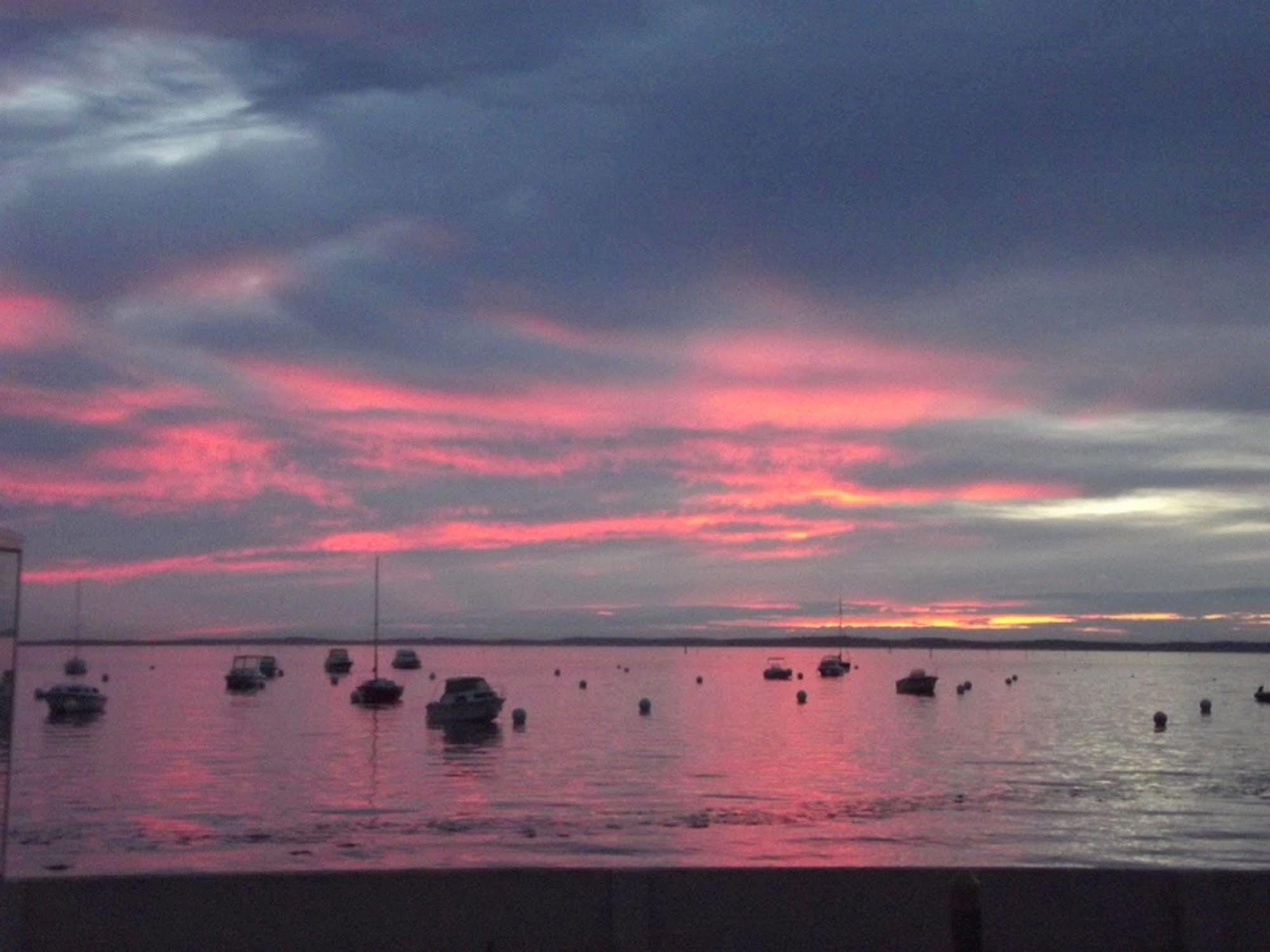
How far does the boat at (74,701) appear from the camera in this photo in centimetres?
9881

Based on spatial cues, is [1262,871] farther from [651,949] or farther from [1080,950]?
[651,949]

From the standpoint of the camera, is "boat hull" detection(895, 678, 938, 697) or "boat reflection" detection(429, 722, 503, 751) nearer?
"boat reflection" detection(429, 722, 503, 751)

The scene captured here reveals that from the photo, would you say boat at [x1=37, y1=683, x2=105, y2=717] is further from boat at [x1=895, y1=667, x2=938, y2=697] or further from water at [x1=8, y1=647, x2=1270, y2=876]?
boat at [x1=895, y1=667, x2=938, y2=697]

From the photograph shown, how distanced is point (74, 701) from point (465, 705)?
103ft

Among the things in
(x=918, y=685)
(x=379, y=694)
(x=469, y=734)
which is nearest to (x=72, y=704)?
(x=379, y=694)

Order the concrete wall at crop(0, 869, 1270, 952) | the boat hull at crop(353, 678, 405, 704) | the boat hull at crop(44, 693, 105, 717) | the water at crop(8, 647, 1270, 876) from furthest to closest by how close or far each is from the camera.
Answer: the boat hull at crop(353, 678, 405, 704)
the boat hull at crop(44, 693, 105, 717)
the water at crop(8, 647, 1270, 876)
the concrete wall at crop(0, 869, 1270, 952)

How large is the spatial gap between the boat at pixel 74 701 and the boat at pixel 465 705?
27313mm

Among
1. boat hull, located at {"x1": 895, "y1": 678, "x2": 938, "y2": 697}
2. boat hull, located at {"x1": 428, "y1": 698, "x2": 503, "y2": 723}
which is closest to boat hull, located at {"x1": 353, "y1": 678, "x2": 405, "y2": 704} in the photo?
boat hull, located at {"x1": 428, "y1": 698, "x2": 503, "y2": 723}

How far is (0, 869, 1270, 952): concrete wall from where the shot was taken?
10930 mm

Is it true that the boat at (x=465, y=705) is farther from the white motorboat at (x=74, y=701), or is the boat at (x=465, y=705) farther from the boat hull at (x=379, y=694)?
the boat hull at (x=379, y=694)

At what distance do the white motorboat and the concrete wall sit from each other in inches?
3745

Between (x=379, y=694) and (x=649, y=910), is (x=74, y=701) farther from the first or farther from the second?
(x=649, y=910)

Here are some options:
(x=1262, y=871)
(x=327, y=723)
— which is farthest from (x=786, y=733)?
(x=1262, y=871)

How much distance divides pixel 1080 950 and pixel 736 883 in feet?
9.02
